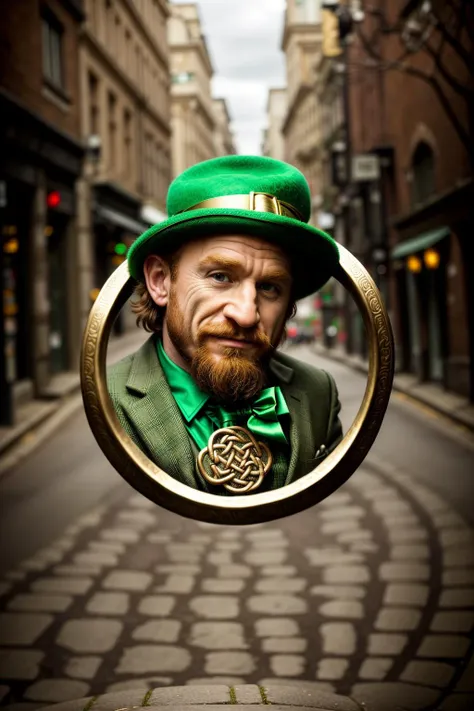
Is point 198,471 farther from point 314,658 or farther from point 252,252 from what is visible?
point 314,658

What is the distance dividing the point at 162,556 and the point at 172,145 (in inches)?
186

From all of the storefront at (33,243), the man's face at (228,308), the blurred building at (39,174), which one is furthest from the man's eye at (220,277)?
the storefront at (33,243)

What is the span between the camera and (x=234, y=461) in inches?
47.6

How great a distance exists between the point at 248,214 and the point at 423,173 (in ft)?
44.8

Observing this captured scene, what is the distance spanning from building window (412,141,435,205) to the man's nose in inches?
512

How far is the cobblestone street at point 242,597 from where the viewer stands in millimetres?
4191

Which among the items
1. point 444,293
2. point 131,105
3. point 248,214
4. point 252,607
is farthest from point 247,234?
point 444,293

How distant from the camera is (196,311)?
1.16 m

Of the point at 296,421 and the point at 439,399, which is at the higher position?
the point at 296,421

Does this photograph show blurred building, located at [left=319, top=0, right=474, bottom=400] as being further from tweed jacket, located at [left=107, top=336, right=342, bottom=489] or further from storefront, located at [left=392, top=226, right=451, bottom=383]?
tweed jacket, located at [left=107, top=336, right=342, bottom=489]

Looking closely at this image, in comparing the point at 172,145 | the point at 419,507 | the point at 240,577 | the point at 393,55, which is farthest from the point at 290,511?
the point at 393,55

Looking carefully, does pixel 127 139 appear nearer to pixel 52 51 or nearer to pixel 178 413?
pixel 178 413

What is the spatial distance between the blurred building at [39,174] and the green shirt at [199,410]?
1.23 m

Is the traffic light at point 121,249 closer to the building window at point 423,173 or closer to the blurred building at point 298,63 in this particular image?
the blurred building at point 298,63
